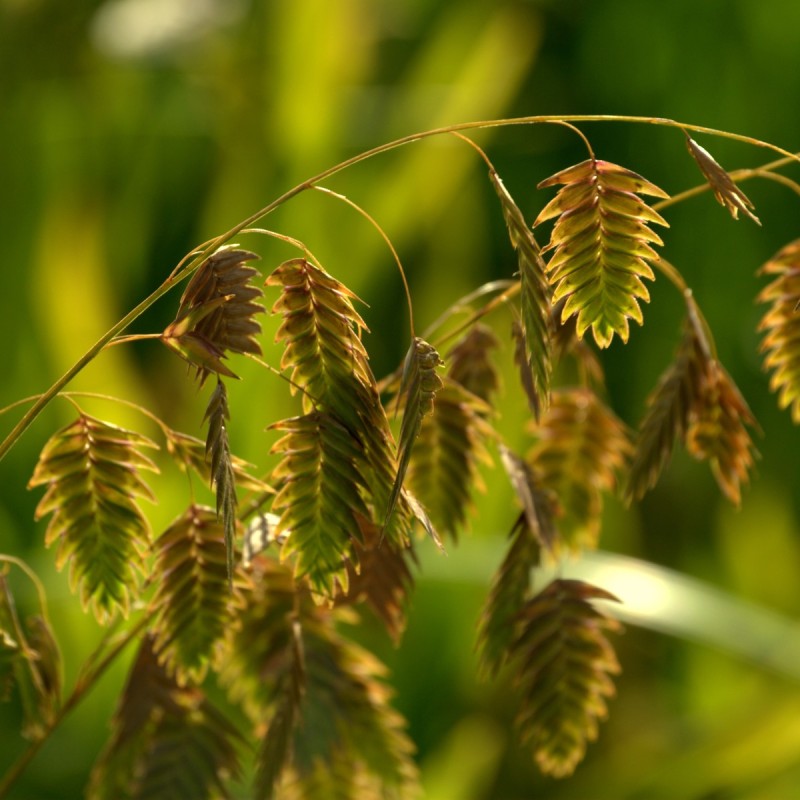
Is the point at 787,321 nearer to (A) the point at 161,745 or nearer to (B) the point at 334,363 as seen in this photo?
(B) the point at 334,363

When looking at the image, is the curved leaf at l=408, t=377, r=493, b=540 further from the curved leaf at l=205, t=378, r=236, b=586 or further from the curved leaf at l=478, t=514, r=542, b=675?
the curved leaf at l=205, t=378, r=236, b=586

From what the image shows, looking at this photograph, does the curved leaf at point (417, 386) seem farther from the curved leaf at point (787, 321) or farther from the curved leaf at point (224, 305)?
the curved leaf at point (787, 321)

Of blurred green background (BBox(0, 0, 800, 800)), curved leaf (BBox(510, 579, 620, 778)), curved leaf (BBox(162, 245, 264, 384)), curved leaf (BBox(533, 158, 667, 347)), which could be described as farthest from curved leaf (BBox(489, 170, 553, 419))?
blurred green background (BBox(0, 0, 800, 800))

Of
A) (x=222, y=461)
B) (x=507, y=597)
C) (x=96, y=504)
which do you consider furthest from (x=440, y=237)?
(x=222, y=461)

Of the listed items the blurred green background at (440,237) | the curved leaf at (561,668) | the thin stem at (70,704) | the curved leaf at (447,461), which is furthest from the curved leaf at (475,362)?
the blurred green background at (440,237)

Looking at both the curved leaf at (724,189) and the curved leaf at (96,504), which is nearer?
the curved leaf at (724,189)
